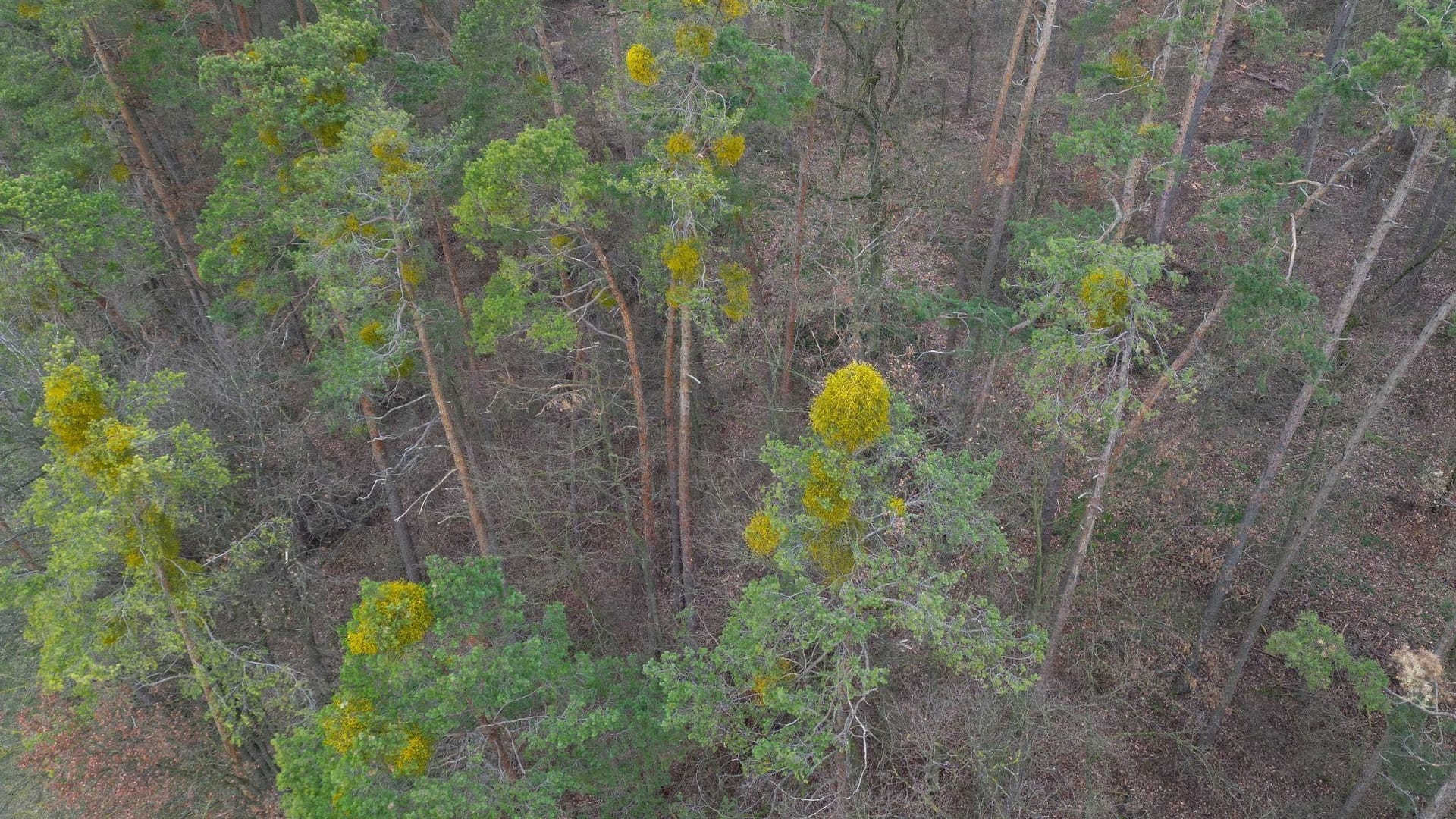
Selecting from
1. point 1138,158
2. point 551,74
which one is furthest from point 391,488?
point 1138,158

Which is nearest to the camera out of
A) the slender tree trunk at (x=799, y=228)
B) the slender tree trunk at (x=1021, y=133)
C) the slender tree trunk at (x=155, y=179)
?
the slender tree trunk at (x=1021, y=133)

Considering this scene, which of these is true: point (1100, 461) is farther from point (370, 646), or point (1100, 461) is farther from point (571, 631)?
point (571, 631)

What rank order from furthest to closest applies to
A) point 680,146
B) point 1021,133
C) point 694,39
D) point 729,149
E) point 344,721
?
point 1021,133, point 729,149, point 680,146, point 694,39, point 344,721

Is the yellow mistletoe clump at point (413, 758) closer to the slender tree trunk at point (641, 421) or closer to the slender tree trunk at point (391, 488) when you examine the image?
the slender tree trunk at point (391, 488)

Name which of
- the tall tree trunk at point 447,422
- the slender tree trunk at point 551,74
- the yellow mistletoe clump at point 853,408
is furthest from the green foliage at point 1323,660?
A: the slender tree trunk at point 551,74

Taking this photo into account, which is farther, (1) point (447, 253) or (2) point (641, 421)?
(1) point (447, 253)

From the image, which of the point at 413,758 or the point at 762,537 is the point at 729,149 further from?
the point at 413,758

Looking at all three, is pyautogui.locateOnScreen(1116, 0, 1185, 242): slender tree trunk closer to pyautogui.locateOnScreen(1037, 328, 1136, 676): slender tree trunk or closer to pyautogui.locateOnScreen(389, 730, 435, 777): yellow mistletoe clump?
pyautogui.locateOnScreen(1037, 328, 1136, 676): slender tree trunk
